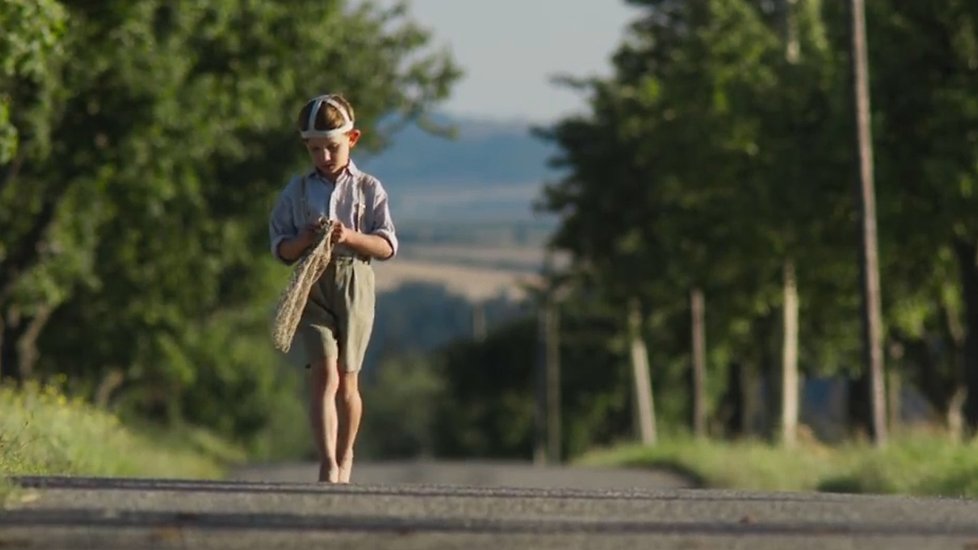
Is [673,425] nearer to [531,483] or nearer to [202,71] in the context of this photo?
[202,71]

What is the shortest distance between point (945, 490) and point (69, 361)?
34.6 meters

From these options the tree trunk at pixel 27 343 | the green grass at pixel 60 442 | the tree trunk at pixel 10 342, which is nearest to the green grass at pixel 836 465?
the green grass at pixel 60 442

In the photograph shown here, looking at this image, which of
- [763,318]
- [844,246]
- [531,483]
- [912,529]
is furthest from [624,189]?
[912,529]

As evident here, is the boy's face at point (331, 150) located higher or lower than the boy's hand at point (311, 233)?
higher

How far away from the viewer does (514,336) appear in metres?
104

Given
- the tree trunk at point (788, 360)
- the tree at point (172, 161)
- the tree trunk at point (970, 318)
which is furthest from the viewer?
the tree trunk at point (788, 360)

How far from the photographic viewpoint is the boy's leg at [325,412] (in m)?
13.7

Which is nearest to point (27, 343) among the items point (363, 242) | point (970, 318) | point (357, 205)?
point (970, 318)

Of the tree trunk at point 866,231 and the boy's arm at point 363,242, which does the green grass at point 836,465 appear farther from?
the boy's arm at point 363,242

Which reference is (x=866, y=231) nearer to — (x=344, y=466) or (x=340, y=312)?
(x=344, y=466)

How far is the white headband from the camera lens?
1345 centimetres

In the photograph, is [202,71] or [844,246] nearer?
[202,71]

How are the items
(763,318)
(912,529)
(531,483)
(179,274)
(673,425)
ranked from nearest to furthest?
1. (912,529)
2. (531,483)
3. (179,274)
4. (763,318)
5. (673,425)

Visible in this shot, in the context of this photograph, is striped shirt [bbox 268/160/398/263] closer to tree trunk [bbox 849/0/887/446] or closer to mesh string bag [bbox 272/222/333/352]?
mesh string bag [bbox 272/222/333/352]
